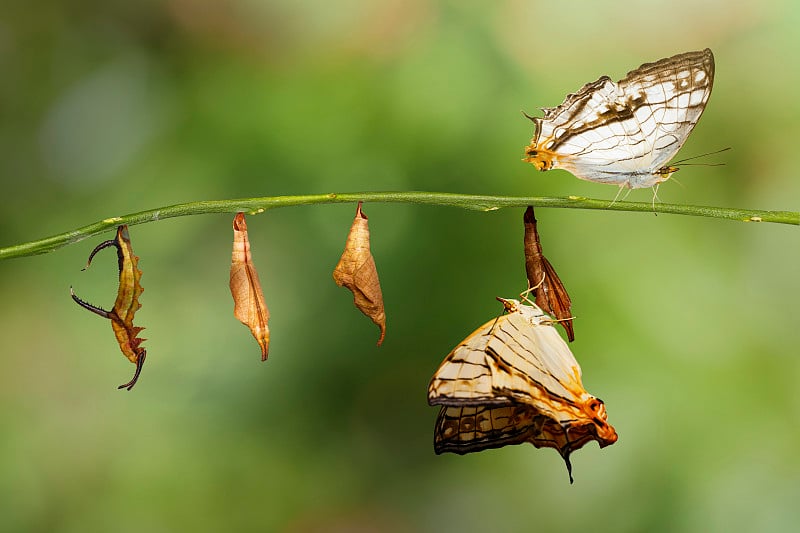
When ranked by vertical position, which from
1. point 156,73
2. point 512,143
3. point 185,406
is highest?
point 156,73

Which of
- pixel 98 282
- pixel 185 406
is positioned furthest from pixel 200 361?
pixel 98 282

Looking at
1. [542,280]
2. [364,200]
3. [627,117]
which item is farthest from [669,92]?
[364,200]

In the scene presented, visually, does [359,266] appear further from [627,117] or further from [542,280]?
[627,117]

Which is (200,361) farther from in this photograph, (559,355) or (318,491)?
(559,355)

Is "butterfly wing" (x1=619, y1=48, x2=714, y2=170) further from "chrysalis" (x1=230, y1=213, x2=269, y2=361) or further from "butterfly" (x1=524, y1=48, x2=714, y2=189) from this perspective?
"chrysalis" (x1=230, y1=213, x2=269, y2=361)

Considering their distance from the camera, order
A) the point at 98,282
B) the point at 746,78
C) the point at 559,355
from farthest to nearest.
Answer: the point at 746,78
the point at 98,282
the point at 559,355

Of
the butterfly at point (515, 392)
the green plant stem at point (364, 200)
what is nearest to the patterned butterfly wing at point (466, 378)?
the butterfly at point (515, 392)

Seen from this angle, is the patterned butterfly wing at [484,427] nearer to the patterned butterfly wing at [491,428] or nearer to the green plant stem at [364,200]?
the patterned butterfly wing at [491,428]
